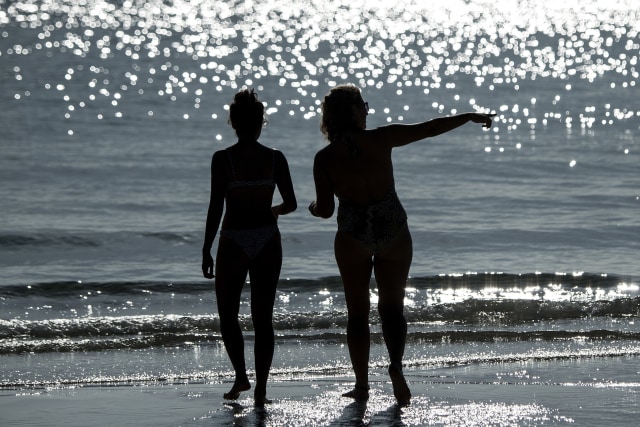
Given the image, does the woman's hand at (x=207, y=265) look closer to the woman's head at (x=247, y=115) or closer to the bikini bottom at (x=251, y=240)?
the bikini bottom at (x=251, y=240)

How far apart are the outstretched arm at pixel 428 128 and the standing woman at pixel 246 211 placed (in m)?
0.64

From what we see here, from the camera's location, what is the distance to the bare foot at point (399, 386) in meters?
6.95

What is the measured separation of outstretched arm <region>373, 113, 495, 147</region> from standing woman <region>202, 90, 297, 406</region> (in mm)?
642

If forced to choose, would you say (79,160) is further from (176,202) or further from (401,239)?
(401,239)

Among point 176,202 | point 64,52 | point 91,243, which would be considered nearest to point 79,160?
point 176,202

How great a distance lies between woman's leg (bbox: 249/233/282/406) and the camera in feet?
23.0

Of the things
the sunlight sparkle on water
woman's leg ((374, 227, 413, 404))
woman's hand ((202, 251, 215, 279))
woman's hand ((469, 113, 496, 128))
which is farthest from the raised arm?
the sunlight sparkle on water

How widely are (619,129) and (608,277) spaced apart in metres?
18.8

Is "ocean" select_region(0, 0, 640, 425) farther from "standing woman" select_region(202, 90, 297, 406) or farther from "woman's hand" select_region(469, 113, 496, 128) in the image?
"woman's hand" select_region(469, 113, 496, 128)

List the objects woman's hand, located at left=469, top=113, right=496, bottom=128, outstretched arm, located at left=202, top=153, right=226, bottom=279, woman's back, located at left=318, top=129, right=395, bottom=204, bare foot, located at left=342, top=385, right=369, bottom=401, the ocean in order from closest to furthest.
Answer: woman's hand, located at left=469, top=113, right=496, bottom=128 < woman's back, located at left=318, top=129, right=395, bottom=204 < outstretched arm, located at left=202, top=153, right=226, bottom=279 < bare foot, located at left=342, top=385, right=369, bottom=401 < the ocean

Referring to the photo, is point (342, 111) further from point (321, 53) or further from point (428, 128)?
point (321, 53)

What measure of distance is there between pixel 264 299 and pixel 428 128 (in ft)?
4.25

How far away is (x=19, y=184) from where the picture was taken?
2167 cm

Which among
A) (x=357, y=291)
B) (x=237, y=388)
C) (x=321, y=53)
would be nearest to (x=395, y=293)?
(x=357, y=291)
